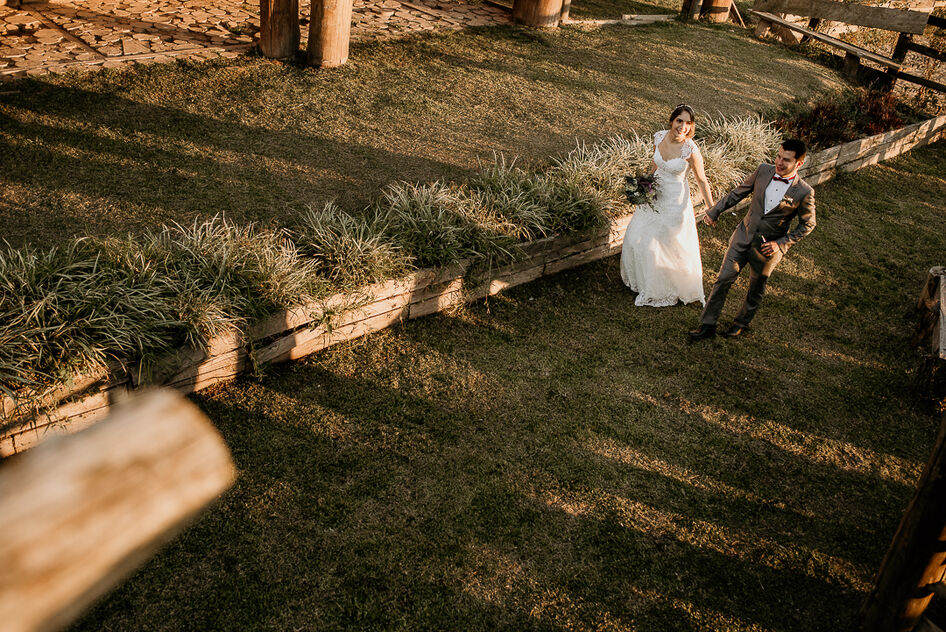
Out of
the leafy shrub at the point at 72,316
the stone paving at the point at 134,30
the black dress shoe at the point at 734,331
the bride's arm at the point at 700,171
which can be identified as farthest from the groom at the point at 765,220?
the stone paving at the point at 134,30

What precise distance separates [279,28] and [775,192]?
20.1 ft

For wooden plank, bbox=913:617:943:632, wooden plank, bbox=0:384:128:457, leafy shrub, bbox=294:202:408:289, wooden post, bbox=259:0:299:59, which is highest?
wooden post, bbox=259:0:299:59

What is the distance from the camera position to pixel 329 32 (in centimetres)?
810

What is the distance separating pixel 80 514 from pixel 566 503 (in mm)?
2710

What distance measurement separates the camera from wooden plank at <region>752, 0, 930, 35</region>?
36.9ft

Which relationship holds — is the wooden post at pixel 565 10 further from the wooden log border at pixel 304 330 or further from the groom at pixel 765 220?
the groom at pixel 765 220

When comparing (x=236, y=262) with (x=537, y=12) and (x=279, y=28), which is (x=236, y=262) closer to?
(x=279, y=28)

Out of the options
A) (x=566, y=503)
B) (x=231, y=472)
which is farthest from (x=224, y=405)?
(x=566, y=503)

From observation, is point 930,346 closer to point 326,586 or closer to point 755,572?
point 755,572

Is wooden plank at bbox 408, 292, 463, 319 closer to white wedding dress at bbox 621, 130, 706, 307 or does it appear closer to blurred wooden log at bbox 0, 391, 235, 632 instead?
white wedding dress at bbox 621, 130, 706, 307

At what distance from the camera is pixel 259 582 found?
336 cm

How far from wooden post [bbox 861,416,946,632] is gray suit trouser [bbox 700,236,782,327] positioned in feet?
8.02

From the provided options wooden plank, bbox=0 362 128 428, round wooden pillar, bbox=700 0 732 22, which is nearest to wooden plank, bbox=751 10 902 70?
round wooden pillar, bbox=700 0 732 22

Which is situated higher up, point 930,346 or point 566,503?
point 930,346
